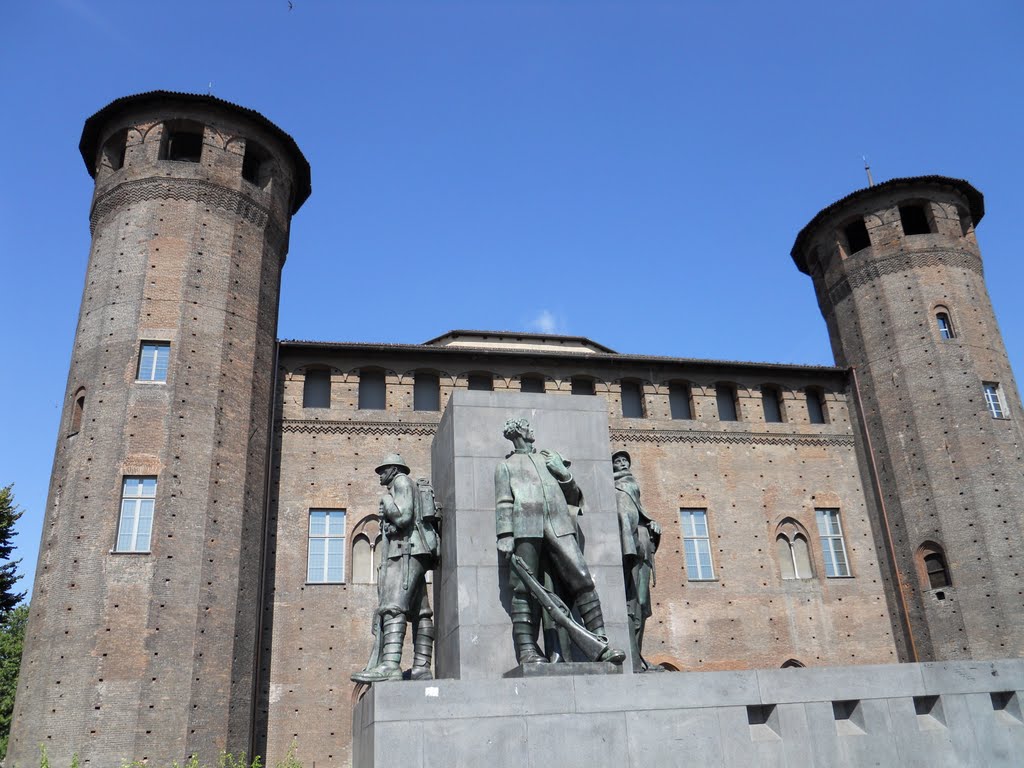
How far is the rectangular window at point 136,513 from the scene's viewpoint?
20016 millimetres

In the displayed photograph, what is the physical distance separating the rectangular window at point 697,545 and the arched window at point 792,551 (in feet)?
7.32

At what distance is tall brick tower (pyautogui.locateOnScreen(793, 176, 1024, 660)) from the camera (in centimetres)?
2452

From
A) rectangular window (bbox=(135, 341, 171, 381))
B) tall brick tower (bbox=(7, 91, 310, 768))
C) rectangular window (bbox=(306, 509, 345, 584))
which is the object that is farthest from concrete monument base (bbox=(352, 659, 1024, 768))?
rectangular window (bbox=(135, 341, 171, 381))

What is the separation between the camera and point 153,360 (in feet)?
72.4

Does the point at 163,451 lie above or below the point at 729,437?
below

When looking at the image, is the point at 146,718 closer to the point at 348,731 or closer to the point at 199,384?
the point at 348,731

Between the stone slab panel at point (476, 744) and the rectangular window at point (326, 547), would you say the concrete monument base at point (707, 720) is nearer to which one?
the stone slab panel at point (476, 744)

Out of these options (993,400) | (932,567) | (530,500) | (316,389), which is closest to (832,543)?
(932,567)

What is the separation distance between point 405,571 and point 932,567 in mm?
21113

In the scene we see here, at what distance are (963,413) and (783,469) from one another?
17.6 feet

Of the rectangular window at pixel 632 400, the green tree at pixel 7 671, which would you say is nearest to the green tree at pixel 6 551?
the green tree at pixel 7 671

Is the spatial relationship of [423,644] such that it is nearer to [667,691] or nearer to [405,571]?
[405,571]

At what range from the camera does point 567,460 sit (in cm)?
972

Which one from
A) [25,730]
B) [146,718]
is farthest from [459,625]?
[25,730]
